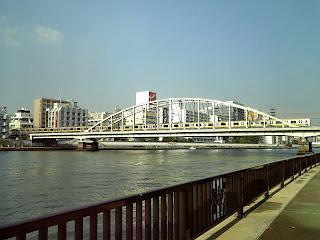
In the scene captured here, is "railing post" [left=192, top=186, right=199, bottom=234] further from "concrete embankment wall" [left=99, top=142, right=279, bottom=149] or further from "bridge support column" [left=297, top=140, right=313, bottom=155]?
"concrete embankment wall" [left=99, top=142, right=279, bottom=149]

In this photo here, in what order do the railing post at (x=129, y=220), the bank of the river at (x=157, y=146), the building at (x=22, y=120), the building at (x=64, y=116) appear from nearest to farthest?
1. the railing post at (x=129, y=220)
2. the bank of the river at (x=157, y=146)
3. the building at (x=64, y=116)
4. the building at (x=22, y=120)

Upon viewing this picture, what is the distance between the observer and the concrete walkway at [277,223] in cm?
581

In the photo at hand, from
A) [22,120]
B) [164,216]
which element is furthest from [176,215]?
[22,120]

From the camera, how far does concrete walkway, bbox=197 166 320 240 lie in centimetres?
581

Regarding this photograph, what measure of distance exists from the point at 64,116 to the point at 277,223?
509ft

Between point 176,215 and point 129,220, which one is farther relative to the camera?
point 176,215

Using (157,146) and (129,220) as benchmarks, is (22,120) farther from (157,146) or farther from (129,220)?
(129,220)

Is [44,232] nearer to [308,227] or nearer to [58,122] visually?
[308,227]

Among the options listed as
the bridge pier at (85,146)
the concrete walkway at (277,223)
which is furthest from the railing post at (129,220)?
the bridge pier at (85,146)

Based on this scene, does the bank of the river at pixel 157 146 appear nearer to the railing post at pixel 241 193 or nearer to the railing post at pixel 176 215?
the railing post at pixel 241 193

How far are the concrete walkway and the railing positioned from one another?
25 cm

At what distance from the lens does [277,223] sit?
21.5 ft

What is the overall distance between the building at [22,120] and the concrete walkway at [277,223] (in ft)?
536

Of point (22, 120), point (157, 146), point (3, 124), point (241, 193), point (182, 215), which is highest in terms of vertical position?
point (22, 120)
